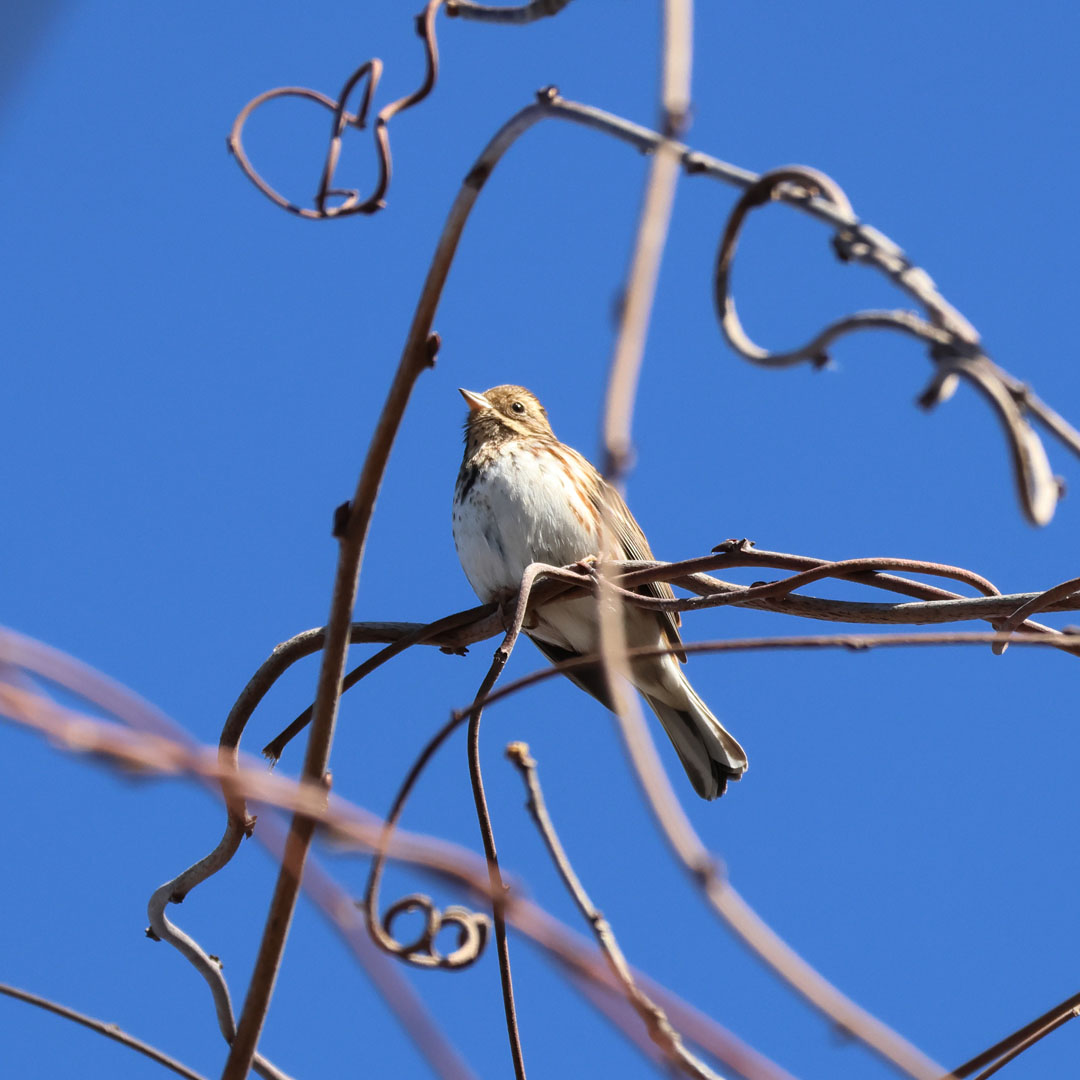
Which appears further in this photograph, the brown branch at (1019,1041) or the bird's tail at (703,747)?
the bird's tail at (703,747)

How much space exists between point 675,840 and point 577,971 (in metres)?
0.16

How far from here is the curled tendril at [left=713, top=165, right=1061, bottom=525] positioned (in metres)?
1.26

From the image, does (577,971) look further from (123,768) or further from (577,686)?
(577,686)

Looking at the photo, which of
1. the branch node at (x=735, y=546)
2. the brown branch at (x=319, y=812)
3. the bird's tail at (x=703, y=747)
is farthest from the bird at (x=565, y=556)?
the brown branch at (x=319, y=812)

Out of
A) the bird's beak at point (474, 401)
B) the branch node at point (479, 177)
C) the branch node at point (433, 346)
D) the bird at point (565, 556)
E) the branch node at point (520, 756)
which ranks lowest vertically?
the branch node at point (520, 756)

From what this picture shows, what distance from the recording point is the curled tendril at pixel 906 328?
1261mm

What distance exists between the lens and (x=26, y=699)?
1.15 metres

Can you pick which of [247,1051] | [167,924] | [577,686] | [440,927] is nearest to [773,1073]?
[440,927]

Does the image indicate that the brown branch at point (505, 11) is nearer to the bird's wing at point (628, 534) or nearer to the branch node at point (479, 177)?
the branch node at point (479, 177)

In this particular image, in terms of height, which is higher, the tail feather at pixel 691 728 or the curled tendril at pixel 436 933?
the tail feather at pixel 691 728

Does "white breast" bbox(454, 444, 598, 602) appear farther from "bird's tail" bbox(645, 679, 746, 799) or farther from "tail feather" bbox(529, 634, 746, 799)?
"bird's tail" bbox(645, 679, 746, 799)

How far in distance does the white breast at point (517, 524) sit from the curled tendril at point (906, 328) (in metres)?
2.95

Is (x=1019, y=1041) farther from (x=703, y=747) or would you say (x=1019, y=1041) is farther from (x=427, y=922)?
(x=703, y=747)

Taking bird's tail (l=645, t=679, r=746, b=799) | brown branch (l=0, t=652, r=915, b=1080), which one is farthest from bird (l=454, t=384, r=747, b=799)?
brown branch (l=0, t=652, r=915, b=1080)
